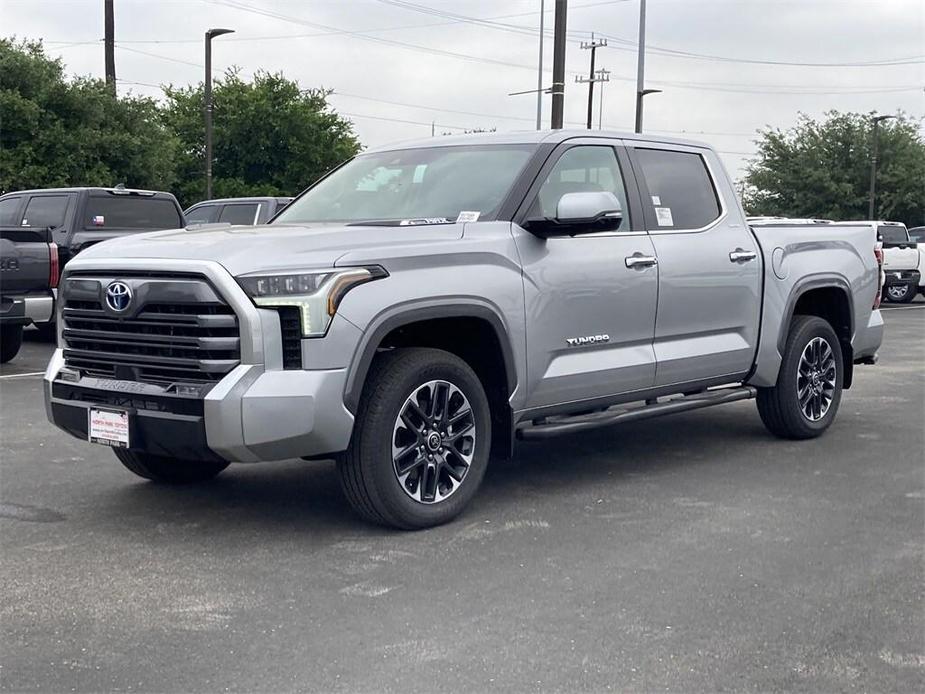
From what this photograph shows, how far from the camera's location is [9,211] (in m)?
14.7

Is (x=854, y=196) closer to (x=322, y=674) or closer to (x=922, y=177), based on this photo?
(x=922, y=177)

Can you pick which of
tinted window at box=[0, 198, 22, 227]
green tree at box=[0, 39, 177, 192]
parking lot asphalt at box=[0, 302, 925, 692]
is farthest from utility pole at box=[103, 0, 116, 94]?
parking lot asphalt at box=[0, 302, 925, 692]

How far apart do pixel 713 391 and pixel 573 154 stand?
1.81m

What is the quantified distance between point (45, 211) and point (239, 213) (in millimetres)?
4511

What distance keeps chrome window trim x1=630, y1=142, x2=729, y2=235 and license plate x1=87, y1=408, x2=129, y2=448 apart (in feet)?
10.1

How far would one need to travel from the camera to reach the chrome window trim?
6.63 metres

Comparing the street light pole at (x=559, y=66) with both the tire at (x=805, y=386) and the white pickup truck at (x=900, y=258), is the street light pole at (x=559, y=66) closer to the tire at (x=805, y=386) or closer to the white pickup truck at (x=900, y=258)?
the white pickup truck at (x=900, y=258)

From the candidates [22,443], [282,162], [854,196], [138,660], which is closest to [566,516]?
[138,660]

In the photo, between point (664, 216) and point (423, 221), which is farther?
point (664, 216)

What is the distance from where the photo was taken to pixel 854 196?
5306 cm

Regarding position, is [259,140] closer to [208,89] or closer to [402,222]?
[208,89]

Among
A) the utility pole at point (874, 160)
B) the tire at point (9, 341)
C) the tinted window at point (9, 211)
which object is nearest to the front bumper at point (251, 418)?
the tire at point (9, 341)

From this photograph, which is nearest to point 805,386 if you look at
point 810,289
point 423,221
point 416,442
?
point 810,289

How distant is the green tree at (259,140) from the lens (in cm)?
4334
